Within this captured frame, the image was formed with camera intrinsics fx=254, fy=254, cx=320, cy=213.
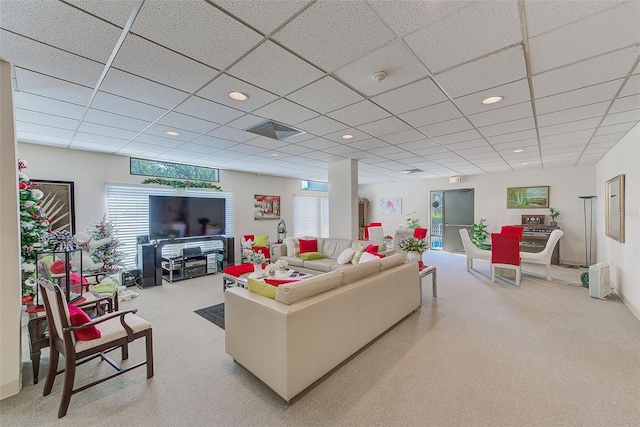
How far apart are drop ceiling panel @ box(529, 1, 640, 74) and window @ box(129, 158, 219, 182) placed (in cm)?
644

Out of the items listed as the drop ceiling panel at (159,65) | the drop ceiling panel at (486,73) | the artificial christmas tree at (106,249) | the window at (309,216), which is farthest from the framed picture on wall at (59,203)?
the drop ceiling panel at (486,73)

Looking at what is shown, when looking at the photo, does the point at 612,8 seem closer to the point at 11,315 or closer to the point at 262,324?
the point at 262,324

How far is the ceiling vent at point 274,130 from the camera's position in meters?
3.37

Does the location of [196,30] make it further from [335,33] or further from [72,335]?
[72,335]

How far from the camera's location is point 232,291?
241 centimetres

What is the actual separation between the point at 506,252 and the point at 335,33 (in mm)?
5261

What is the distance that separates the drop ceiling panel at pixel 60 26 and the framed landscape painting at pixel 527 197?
906 centimetres

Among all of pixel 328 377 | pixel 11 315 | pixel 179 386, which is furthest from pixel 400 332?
pixel 11 315

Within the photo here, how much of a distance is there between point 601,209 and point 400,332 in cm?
587

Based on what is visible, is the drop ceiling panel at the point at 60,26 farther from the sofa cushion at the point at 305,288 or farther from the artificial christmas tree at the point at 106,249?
the artificial christmas tree at the point at 106,249

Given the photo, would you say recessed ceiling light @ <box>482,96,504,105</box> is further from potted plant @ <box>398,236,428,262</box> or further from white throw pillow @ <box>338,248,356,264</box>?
white throw pillow @ <box>338,248,356,264</box>

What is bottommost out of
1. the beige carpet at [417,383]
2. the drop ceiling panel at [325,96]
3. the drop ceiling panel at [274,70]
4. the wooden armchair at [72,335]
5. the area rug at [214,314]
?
the beige carpet at [417,383]

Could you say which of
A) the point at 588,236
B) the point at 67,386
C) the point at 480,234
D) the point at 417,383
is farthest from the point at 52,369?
the point at 588,236

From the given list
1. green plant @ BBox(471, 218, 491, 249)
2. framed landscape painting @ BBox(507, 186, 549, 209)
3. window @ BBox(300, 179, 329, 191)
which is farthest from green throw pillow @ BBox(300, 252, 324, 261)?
framed landscape painting @ BBox(507, 186, 549, 209)
